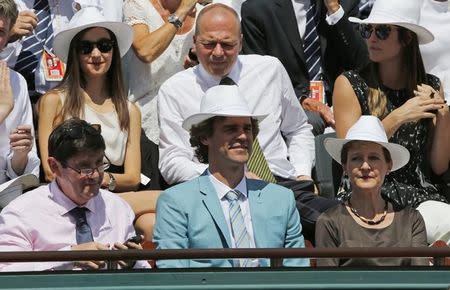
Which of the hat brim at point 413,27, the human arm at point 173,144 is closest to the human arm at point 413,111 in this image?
the hat brim at point 413,27

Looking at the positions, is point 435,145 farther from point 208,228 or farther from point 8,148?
point 8,148

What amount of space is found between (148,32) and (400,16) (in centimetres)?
153

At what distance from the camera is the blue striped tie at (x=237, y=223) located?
612cm

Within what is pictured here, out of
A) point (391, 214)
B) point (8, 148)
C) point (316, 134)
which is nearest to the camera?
point (391, 214)

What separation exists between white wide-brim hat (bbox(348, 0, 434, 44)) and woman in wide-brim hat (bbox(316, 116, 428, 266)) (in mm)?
803

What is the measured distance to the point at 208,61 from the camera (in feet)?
24.5

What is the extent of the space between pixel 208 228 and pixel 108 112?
1.52m

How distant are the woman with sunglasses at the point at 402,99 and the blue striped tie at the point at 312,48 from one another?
97 centimetres

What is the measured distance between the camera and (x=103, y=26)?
290 inches

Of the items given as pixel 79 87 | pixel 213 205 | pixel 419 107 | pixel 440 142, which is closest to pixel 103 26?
pixel 79 87

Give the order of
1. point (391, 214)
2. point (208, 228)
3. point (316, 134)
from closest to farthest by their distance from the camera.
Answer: point (208, 228) → point (391, 214) → point (316, 134)

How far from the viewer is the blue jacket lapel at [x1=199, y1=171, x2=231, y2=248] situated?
609 cm

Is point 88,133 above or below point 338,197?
above

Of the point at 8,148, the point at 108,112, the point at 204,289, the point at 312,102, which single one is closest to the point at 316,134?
the point at 312,102
